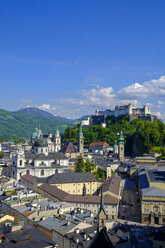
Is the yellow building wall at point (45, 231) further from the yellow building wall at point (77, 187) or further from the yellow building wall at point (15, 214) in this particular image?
the yellow building wall at point (77, 187)

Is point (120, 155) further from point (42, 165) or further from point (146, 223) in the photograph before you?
point (146, 223)

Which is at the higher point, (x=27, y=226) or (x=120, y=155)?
(x=120, y=155)

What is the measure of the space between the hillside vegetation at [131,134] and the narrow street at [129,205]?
32.4m

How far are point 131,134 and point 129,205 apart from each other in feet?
212

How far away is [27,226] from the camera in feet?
120

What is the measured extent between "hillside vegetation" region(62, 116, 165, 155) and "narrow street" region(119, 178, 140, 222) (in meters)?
32.4

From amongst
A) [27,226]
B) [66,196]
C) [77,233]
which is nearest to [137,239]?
[77,233]

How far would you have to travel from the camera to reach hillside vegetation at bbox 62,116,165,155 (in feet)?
330

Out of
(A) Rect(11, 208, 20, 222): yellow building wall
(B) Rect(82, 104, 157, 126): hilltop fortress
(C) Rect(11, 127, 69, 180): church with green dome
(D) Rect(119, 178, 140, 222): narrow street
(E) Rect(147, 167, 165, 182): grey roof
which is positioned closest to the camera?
(A) Rect(11, 208, 20, 222): yellow building wall

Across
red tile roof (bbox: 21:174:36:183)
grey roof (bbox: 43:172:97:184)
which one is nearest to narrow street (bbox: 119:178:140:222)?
grey roof (bbox: 43:172:97:184)

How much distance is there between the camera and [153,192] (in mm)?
48156

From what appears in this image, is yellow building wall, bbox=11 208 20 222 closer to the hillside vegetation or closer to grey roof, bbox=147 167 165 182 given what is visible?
grey roof, bbox=147 167 165 182

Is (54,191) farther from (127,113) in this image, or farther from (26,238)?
(127,113)

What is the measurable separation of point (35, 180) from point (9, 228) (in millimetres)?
26937
